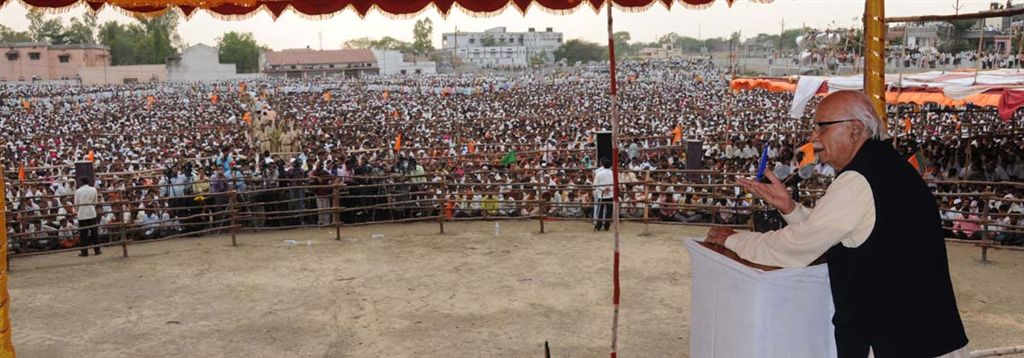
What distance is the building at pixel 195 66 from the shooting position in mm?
61906

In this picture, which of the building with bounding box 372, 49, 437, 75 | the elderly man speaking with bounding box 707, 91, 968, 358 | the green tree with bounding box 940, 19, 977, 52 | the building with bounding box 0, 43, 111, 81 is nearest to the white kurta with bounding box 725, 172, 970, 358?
the elderly man speaking with bounding box 707, 91, 968, 358

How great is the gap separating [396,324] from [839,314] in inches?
164

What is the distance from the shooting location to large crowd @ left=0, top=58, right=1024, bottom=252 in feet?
31.7

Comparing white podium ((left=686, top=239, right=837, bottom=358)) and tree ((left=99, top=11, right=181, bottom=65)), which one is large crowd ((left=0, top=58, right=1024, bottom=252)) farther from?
tree ((left=99, top=11, right=181, bottom=65))

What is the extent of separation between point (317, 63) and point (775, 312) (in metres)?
70.3

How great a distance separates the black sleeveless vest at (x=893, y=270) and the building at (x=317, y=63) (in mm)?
66110

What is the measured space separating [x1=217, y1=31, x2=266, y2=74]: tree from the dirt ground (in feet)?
242

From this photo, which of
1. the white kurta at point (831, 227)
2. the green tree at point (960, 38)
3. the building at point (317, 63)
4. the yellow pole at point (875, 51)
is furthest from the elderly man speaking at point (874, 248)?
the building at point (317, 63)

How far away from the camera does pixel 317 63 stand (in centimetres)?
6881

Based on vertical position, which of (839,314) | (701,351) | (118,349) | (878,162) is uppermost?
(878,162)

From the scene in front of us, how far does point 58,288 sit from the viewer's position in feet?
23.5

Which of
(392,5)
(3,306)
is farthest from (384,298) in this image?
(3,306)

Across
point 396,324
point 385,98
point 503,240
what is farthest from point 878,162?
point 385,98

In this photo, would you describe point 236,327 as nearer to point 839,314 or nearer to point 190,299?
point 190,299
